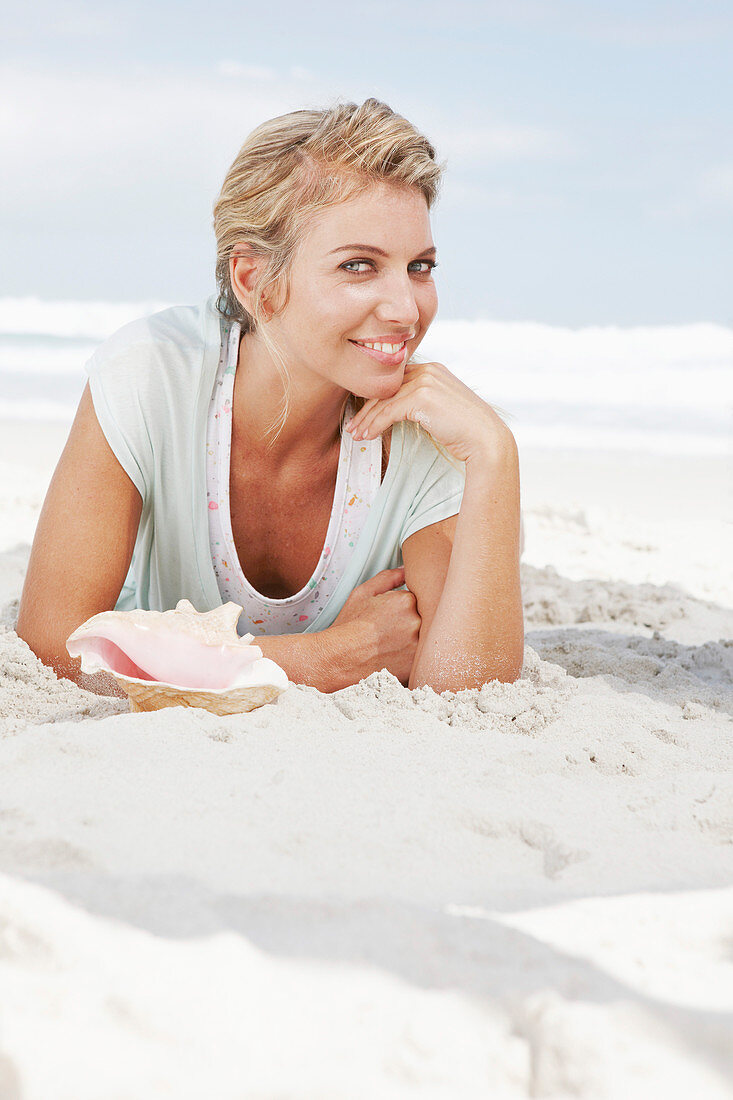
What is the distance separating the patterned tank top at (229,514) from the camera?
264 centimetres

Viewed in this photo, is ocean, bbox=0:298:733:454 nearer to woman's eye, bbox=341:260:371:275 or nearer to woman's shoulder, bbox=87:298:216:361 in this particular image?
woman's shoulder, bbox=87:298:216:361

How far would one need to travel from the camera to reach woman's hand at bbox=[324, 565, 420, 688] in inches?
92.0

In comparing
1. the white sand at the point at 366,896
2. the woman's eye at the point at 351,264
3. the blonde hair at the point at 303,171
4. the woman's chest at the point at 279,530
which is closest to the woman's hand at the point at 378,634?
the white sand at the point at 366,896

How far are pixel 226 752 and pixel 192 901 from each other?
1.65 feet

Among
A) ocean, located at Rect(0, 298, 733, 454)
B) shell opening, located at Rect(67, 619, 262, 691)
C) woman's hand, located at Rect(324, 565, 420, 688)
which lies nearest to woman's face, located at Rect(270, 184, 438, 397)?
woman's hand, located at Rect(324, 565, 420, 688)

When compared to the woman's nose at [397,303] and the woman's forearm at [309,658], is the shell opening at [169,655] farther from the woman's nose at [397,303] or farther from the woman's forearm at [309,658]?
the woman's nose at [397,303]

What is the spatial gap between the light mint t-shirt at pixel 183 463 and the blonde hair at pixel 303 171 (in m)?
0.27

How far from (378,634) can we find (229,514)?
1.97 ft

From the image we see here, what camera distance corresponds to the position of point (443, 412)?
245 cm

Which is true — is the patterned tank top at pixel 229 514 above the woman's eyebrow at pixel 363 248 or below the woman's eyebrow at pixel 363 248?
below

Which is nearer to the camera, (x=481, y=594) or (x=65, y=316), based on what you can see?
(x=481, y=594)

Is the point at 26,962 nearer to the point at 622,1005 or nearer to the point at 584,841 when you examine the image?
the point at 622,1005

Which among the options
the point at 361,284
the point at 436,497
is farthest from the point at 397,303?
the point at 436,497

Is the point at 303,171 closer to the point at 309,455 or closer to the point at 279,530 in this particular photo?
the point at 309,455
